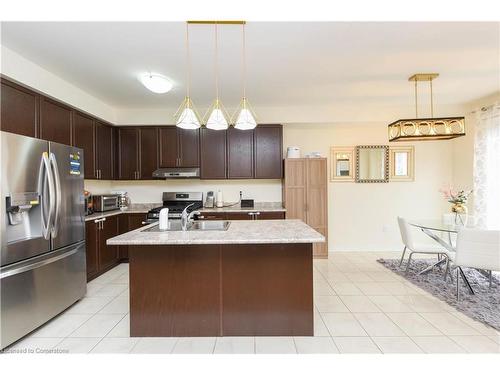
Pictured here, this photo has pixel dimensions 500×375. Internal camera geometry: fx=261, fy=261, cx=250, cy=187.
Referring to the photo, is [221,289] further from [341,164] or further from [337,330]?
[341,164]

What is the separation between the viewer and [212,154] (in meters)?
4.48

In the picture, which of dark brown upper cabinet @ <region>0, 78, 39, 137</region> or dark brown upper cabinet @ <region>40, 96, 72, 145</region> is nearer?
dark brown upper cabinet @ <region>0, 78, 39, 137</region>

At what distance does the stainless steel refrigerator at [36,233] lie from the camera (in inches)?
78.7

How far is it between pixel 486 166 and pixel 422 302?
2.46 m

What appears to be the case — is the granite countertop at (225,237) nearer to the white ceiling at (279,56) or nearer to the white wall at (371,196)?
the white ceiling at (279,56)

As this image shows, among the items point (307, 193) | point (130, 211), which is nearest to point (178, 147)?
point (130, 211)

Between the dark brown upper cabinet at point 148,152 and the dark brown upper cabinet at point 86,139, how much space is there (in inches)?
29.7

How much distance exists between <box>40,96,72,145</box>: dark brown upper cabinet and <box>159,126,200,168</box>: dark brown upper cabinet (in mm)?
1420

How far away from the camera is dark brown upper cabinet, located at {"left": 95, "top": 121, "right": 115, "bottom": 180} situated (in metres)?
3.97

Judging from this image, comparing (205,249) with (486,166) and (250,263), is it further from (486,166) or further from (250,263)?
(486,166)

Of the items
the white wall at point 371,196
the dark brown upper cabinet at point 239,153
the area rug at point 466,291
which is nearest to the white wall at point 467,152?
the white wall at point 371,196

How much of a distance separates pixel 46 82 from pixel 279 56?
262cm

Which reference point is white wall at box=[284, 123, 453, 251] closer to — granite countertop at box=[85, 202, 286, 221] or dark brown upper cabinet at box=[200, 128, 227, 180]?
granite countertop at box=[85, 202, 286, 221]

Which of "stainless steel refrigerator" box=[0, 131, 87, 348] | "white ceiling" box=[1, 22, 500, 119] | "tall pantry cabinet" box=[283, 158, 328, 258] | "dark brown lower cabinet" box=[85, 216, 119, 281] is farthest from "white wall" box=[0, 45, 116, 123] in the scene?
"tall pantry cabinet" box=[283, 158, 328, 258]
